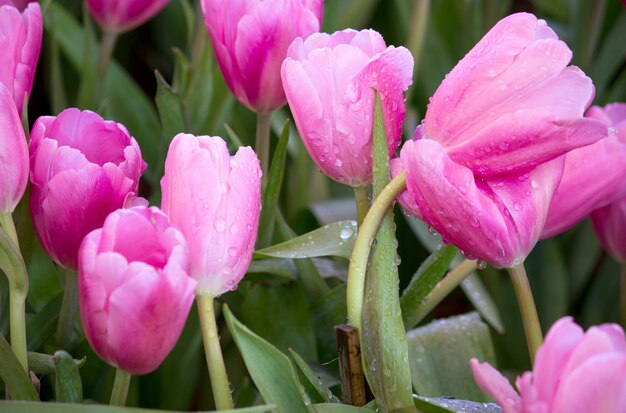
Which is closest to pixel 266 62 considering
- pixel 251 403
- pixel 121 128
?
pixel 121 128

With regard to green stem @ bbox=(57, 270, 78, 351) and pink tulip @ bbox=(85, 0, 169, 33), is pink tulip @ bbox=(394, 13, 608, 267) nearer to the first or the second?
green stem @ bbox=(57, 270, 78, 351)

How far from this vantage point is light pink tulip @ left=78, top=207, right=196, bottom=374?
406 millimetres

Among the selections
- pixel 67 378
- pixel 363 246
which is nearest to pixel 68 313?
pixel 67 378

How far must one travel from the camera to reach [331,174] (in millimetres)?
508

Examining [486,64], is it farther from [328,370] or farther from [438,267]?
[328,370]

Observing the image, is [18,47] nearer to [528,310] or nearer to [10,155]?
[10,155]

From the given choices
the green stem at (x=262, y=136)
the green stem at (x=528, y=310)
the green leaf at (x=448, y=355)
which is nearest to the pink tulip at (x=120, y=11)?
the green stem at (x=262, y=136)

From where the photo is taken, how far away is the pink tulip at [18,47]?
0.52m

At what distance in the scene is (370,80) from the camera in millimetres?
489

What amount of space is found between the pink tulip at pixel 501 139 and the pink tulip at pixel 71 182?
0.50 feet

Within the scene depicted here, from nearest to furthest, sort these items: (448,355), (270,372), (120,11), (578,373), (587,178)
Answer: (578,373) → (270,372) → (587,178) → (448,355) → (120,11)

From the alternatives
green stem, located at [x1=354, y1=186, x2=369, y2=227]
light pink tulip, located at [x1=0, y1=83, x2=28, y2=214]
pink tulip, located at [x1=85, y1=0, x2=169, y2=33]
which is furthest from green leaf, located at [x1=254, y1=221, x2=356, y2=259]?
pink tulip, located at [x1=85, y1=0, x2=169, y2=33]

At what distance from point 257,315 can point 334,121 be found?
0.25m

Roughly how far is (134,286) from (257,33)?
0.80 ft
